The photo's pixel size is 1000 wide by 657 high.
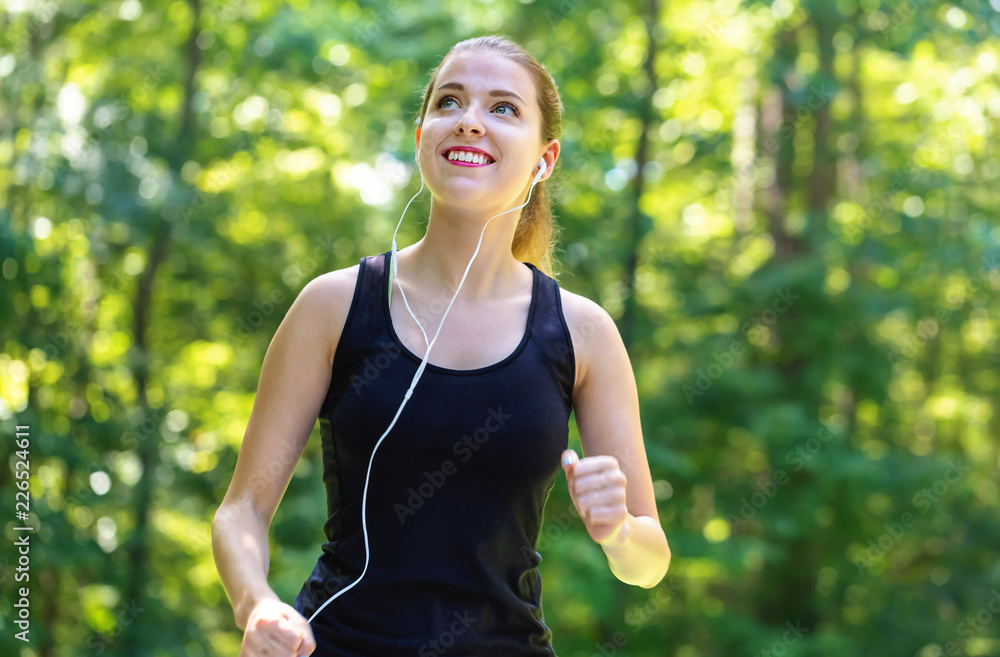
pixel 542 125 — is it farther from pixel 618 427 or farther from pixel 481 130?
pixel 618 427

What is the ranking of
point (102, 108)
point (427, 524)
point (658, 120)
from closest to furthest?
point (427, 524), point (102, 108), point (658, 120)

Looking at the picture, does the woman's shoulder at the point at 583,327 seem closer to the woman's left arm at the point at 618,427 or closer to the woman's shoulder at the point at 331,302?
the woman's left arm at the point at 618,427

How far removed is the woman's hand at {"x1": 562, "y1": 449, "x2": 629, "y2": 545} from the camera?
1.38 m

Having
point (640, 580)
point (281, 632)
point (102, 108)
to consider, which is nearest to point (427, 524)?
point (281, 632)

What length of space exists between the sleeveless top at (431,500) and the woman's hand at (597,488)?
0.13m

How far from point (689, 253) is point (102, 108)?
5.10 meters

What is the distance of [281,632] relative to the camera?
4.21 feet

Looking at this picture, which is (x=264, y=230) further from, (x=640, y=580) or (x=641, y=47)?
(x=640, y=580)

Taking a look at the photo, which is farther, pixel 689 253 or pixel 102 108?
pixel 689 253

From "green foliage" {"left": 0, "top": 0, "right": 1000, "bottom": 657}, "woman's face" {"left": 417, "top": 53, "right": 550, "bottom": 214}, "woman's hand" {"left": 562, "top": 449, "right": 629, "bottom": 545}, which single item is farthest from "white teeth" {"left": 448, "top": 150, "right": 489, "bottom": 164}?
"green foliage" {"left": 0, "top": 0, "right": 1000, "bottom": 657}

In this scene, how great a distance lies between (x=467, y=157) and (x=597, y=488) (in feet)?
2.03

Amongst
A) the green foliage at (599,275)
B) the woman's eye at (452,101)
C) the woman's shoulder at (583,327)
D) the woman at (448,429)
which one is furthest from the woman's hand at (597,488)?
the green foliage at (599,275)

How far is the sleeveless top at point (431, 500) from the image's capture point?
4.74 ft

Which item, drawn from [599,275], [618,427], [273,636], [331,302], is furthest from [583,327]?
[599,275]
